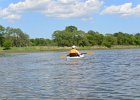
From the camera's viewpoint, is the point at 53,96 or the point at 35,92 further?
the point at 35,92

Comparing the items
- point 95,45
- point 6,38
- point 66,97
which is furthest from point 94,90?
point 95,45

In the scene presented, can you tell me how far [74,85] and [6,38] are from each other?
153 meters

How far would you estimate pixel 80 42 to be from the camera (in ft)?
625

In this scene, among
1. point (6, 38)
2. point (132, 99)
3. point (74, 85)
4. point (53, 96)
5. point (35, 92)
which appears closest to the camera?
point (132, 99)

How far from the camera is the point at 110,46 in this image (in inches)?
7721

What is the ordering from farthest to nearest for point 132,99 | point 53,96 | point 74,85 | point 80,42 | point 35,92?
point 80,42, point 74,85, point 35,92, point 53,96, point 132,99

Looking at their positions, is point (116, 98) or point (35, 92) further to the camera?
point (35, 92)

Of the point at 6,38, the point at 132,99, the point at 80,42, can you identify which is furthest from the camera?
the point at 80,42

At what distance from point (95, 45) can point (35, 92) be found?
173m

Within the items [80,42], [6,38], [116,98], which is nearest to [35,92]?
[116,98]

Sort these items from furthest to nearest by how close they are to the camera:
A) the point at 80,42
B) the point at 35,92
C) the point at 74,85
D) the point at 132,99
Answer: the point at 80,42 → the point at 74,85 → the point at 35,92 → the point at 132,99

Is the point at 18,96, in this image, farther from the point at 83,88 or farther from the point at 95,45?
the point at 95,45

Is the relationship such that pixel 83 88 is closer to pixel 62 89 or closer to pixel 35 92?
pixel 62 89

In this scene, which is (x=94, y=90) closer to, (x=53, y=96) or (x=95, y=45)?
(x=53, y=96)
